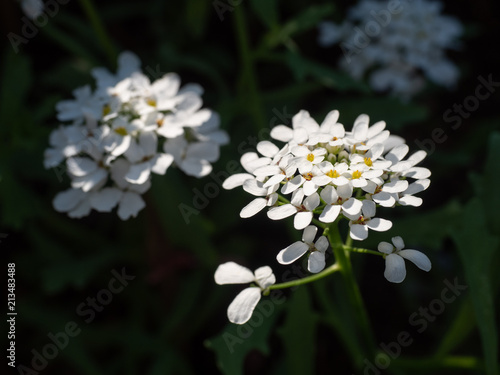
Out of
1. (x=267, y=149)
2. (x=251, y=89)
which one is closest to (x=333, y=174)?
(x=267, y=149)

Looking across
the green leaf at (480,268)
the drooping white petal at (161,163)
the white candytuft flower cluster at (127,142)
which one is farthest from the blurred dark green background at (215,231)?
the drooping white petal at (161,163)

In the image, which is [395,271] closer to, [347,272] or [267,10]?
[347,272]

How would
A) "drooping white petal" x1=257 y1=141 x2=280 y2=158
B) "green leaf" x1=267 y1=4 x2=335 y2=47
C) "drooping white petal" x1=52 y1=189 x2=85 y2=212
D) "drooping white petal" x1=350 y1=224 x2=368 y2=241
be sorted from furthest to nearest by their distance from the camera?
"green leaf" x1=267 y1=4 x2=335 y2=47, "drooping white petal" x1=52 y1=189 x2=85 y2=212, "drooping white petal" x1=257 y1=141 x2=280 y2=158, "drooping white petal" x1=350 y1=224 x2=368 y2=241

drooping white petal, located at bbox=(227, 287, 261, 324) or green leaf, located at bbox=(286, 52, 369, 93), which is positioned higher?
green leaf, located at bbox=(286, 52, 369, 93)

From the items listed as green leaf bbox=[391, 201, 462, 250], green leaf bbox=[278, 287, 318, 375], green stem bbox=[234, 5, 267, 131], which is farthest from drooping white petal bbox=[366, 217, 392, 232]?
green stem bbox=[234, 5, 267, 131]

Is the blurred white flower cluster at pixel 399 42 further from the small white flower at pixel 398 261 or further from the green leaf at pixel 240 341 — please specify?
the small white flower at pixel 398 261

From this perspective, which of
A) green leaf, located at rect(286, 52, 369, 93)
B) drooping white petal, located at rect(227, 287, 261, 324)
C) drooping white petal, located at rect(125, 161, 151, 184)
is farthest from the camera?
green leaf, located at rect(286, 52, 369, 93)

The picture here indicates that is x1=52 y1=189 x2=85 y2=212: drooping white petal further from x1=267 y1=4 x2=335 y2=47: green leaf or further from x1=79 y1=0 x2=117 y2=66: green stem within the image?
x1=267 y1=4 x2=335 y2=47: green leaf
